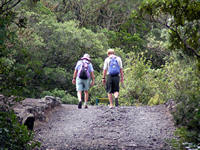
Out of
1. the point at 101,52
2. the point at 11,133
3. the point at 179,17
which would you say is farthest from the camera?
the point at 101,52

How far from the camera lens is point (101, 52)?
22.3 meters

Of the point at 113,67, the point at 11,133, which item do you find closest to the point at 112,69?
the point at 113,67

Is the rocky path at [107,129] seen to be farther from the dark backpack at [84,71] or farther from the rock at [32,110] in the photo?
the dark backpack at [84,71]

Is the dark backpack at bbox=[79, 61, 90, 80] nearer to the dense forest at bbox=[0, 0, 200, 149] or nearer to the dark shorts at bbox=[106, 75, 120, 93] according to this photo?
the dark shorts at bbox=[106, 75, 120, 93]

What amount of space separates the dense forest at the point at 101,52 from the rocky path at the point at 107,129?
653 millimetres

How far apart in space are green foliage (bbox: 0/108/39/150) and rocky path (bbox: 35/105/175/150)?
0.95 m

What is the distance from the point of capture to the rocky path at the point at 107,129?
22.7ft

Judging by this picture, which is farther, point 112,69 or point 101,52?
point 101,52

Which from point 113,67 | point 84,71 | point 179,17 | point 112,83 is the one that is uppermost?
point 179,17

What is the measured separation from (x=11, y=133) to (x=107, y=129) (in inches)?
119

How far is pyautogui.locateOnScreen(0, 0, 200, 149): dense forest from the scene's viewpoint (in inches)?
221

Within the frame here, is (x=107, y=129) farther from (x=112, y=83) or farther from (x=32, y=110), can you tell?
(x=112, y=83)

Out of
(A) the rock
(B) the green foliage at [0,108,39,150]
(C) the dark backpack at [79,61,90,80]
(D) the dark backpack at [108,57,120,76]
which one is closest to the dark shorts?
(D) the dark backpack at [108,57,120,76]

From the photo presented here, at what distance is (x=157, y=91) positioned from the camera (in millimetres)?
15406
